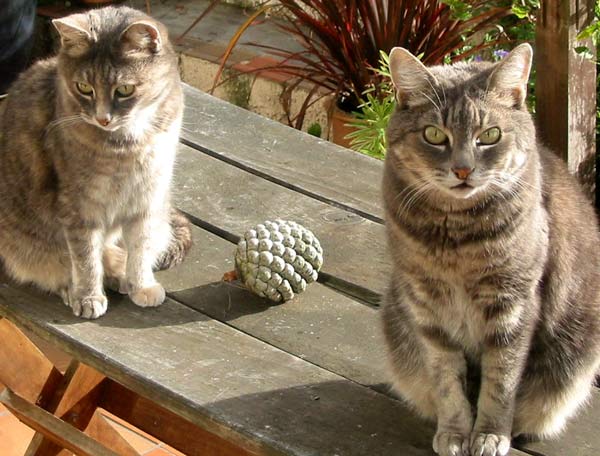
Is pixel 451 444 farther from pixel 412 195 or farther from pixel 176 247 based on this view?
pixel 176 247

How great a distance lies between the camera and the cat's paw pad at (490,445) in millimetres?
1622

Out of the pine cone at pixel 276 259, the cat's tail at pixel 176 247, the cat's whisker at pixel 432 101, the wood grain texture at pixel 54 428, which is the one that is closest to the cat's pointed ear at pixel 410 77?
the cat's whisker at pixel 432 101

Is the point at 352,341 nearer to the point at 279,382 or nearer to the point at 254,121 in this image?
the point at 279,382

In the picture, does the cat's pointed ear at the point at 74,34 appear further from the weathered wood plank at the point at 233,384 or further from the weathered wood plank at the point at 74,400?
the weathered wood plank at the point at 74,400

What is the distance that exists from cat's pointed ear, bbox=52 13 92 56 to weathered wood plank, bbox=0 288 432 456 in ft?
1.65

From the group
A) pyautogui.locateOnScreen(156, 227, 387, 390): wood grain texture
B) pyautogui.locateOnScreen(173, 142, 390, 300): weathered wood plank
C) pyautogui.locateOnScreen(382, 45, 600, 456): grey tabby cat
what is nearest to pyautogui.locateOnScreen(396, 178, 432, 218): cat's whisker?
pyautogui.locateOnScreen(382, 45, 600, 456): grey tabby cat

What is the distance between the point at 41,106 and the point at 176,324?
529mm

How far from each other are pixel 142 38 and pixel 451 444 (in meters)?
0.93

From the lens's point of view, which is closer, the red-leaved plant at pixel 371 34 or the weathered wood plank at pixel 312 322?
the weathered wood plank at pixel 312 322

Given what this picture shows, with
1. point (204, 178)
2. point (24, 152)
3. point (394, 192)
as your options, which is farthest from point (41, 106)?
point (394, 192)

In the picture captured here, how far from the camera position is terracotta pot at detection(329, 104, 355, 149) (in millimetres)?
3284

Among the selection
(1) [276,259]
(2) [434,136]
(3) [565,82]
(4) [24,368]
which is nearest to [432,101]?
(2) [434,136]

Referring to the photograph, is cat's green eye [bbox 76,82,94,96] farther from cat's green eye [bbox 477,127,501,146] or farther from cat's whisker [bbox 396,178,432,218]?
cat's green eye [bbox 477,127,501,146]

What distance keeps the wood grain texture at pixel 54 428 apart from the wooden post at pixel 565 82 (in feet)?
3.93
